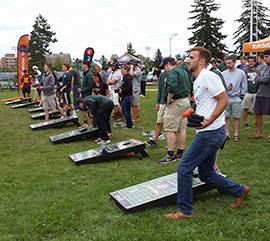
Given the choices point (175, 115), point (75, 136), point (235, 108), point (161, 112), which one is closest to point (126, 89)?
point (75, 136)

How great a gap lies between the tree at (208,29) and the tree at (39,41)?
3216cm

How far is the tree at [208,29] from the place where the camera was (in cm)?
4662

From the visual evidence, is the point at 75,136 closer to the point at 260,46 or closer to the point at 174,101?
the point at 174,101

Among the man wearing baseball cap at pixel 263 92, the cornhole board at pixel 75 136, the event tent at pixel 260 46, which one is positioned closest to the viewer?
the man wearing baseball cap at pixel 263 92

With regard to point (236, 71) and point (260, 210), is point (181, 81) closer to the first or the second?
point (236, 71)

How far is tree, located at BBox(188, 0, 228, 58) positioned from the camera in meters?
46.6

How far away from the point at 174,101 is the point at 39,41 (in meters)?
62.8

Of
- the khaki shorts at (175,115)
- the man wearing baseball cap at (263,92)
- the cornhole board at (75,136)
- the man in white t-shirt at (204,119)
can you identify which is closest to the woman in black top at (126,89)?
the cornhole board at (75,136)

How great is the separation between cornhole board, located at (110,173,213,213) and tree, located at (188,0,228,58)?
45126 mm

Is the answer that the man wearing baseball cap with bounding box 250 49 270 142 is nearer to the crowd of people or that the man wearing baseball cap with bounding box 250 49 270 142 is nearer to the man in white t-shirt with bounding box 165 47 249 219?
the crowd of people

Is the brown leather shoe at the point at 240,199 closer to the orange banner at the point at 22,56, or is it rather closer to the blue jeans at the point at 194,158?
the blue jeans at the point at 194,158

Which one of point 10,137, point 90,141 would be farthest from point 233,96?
point 10,137

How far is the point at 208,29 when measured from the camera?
46656mm

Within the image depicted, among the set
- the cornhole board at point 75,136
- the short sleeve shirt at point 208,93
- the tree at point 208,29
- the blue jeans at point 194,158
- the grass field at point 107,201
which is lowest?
the grass field at point 107,201
